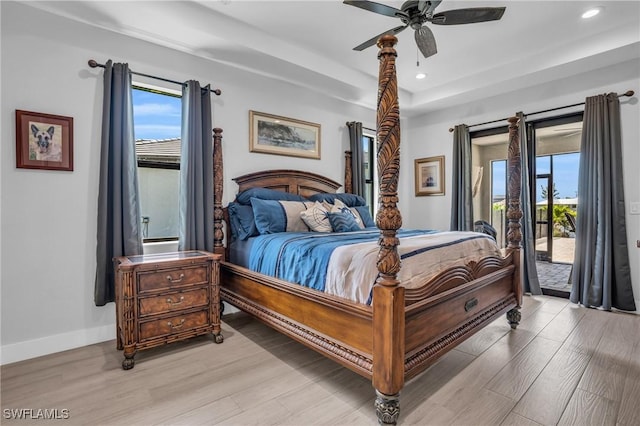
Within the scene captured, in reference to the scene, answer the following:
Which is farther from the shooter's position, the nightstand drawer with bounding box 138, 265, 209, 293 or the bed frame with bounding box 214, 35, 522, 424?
the nightstand drawer with bounding box 138, 265, 209, 293

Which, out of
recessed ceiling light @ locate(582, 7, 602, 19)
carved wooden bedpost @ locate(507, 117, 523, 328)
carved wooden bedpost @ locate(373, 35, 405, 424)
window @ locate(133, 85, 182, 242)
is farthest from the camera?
window @ locate(133, 85, 182, 242)

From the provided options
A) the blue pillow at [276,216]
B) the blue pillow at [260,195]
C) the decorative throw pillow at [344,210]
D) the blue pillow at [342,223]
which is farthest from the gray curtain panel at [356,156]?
the blue pillow at [276,216]

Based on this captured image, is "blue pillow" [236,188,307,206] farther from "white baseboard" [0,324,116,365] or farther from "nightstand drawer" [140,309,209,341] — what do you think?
"white baseboard" [0,324,116,365]

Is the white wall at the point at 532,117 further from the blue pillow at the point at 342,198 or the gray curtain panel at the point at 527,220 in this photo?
the blue pillow at the point at 342,198

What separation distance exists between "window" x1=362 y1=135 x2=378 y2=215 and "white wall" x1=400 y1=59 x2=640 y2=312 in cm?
69

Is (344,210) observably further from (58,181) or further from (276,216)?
(58,181)

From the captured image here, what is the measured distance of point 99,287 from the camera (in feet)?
8.55

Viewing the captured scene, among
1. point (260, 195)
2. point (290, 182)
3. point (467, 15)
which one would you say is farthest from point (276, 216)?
point (467, 15)

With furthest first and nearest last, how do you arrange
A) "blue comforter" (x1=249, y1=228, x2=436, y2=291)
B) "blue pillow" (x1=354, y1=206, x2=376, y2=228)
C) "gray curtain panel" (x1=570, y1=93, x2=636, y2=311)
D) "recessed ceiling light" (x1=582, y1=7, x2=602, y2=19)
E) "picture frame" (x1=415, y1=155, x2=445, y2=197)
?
"picture frame" (x1=415, y1=155, x2=445, y2=197), "blue pillow" (x1=354, y1=206, x2=376, y2=228), "gray curtain panel" (x1=570, y1=93, x2=636, y2=311), "recessed ceiling light" (x1=582, y1=7, x2=602, y2=19), "blue comforter" (x1=249, y1=228, x2=436, y2=291)

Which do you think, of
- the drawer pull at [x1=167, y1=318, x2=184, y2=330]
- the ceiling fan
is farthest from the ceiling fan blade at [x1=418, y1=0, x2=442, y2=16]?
the drawer pull at [x1=167, y1=318, x2=184, y2=330]

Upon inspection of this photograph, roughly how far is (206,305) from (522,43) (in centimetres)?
400

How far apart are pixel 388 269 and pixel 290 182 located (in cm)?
250

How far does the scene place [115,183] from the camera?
2.65 metres

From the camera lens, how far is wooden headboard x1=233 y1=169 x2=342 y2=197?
11.9 ft
